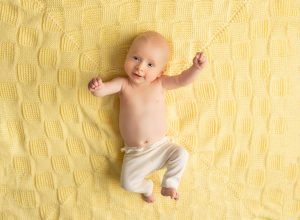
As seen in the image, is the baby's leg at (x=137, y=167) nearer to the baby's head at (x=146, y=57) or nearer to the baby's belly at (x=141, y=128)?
the baby's belly at (x=141, y=128)

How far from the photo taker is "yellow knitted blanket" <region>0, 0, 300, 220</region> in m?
1.10

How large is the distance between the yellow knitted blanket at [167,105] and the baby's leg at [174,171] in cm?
8

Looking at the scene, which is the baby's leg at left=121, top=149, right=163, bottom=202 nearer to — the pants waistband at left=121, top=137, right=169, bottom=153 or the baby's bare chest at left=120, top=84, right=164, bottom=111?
the pants waistband at left=121, top=137, right=169, bottom=153

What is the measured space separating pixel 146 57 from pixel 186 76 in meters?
0.12

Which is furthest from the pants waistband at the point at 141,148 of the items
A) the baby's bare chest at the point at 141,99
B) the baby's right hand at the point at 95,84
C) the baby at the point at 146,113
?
the baby's right hand at the point at 95,84

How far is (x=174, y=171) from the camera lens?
1082mm

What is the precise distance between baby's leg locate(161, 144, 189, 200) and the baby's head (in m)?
0.22

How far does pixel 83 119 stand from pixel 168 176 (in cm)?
30

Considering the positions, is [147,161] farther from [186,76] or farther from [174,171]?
[186,76]

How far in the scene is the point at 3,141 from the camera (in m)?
1.14

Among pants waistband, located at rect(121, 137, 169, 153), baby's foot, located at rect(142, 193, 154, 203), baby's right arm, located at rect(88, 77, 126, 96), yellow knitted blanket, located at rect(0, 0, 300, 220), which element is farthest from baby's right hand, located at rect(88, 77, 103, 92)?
baby's foot, located at rect(142, 193, 154, 203)

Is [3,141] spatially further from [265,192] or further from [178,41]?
[265,192]

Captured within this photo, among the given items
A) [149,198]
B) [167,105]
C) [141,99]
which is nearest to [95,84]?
[141,99]

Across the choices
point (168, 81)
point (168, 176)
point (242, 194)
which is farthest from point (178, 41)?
point (242, 194)
